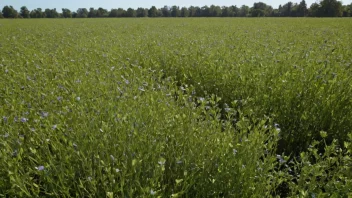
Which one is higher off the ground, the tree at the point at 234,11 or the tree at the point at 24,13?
the tree at the point at 234,11

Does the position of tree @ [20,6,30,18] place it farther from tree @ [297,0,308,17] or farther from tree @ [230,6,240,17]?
tree @ [297,0,308,17]

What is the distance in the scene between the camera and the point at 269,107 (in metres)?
3.12

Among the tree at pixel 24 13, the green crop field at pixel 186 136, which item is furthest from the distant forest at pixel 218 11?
the green crop field at pixel 186 136

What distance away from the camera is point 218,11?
9681 centimetres

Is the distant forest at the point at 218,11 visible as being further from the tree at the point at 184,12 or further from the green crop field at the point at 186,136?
the green crop field at the point at 186,136

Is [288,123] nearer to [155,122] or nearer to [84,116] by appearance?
[155,122]

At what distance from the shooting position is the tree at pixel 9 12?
75.3 meters

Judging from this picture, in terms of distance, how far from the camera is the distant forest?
195ft

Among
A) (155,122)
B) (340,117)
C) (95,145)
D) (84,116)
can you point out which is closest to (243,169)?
(155,122)

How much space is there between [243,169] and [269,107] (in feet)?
5.43

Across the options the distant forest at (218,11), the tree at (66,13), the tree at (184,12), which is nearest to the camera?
the distant forest at (218,11)

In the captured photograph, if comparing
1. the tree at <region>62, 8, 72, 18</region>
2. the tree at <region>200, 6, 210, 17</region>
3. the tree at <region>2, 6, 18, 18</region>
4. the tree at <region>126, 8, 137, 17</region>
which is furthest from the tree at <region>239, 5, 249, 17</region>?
the tree at <region>2, 6, 18, 18</region>

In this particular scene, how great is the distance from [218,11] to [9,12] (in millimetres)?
71114

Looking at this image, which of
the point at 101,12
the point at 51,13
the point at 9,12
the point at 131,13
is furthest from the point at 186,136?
the point at 51,13
